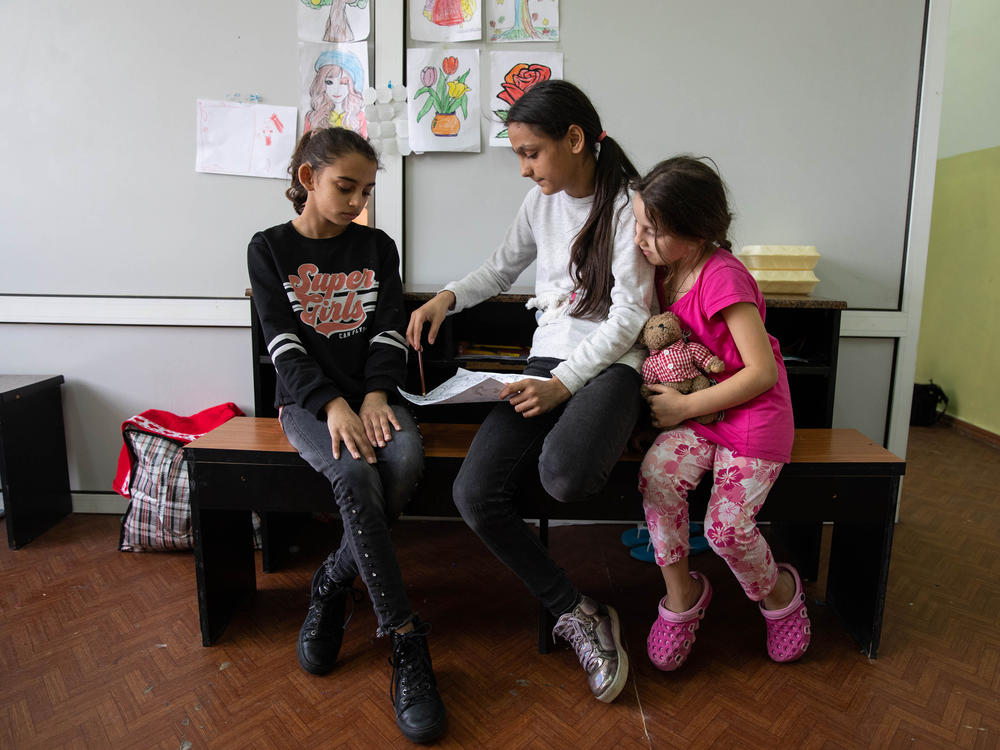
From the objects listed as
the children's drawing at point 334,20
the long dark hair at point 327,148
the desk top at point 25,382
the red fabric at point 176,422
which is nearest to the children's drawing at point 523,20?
the children's drawing at point 334,20

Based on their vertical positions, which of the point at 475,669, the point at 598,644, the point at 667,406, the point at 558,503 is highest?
the point at 667,406

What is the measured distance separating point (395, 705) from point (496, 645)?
0.33 metres

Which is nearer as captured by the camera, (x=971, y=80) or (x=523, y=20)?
(x=523, y=20)

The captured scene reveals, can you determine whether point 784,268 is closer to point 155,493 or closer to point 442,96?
point 442,96

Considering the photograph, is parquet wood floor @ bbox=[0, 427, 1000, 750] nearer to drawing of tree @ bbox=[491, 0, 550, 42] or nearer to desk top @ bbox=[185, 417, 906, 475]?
desk top @ bbox=[185, 417, 906, 475]

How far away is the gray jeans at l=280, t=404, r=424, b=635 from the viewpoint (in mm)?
1313

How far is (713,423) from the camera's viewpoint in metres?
1.38

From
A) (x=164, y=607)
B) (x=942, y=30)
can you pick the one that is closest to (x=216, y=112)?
(x=164, y=607)

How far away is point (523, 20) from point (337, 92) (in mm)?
613

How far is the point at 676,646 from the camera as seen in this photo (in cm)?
140

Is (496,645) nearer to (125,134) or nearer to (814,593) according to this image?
(814,593)

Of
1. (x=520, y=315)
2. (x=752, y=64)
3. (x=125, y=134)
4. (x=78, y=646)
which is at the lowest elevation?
(x=78, y=646)

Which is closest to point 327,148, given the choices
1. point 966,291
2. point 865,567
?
point 865,567

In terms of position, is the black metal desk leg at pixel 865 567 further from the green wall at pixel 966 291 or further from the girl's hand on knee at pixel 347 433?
the green wall at pixel 966 291
